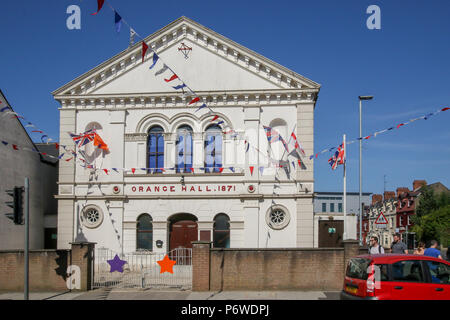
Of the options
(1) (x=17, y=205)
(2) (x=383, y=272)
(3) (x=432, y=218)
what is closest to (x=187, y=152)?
(1) (x=17, y=205)

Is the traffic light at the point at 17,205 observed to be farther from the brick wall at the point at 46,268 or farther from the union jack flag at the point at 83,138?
the union jack flag at the point at 83,138

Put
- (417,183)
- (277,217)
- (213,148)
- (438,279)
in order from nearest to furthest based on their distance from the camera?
(438,279) < (277,217) < (213,148) < (417,183)

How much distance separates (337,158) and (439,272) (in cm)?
1248

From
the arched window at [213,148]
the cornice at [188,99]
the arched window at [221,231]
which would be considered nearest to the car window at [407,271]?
the arched window at [221,231]

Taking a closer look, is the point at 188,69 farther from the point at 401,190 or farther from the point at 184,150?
the point at 401,190

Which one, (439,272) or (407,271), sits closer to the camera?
(407,271)

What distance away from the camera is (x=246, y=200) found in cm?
2314

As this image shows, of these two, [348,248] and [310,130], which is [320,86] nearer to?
[310,130]

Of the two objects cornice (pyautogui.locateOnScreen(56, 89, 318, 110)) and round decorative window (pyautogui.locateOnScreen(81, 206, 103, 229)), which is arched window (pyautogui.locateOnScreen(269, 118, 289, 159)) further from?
round decorative window (pyautogui.locateOnScreen(81, 206, 103, 229))

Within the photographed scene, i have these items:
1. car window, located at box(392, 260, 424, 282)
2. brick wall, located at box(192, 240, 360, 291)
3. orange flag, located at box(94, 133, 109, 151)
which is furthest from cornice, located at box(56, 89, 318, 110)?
car window, located at box(392, 260, 424, 282)

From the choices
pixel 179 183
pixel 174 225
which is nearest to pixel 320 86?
pixel 179 183

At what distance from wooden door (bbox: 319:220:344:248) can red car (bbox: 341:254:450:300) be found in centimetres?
1388

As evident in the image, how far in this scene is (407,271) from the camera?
10008 millimetres

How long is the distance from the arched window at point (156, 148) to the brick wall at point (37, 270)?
826cm
